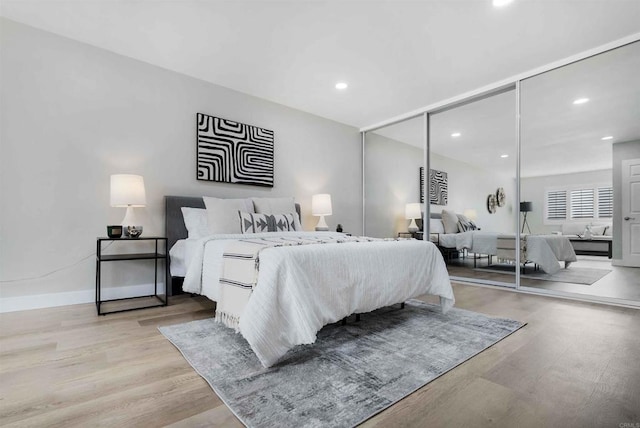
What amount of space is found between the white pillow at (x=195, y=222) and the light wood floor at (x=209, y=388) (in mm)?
1063

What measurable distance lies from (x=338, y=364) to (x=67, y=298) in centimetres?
265

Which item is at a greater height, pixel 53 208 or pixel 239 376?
pixel 53 208

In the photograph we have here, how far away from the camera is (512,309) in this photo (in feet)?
8.95

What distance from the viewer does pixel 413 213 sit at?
15.5 feet

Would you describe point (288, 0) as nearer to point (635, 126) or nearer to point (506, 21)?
point (506, 21)

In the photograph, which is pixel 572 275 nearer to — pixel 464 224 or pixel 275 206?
pixel 464 224

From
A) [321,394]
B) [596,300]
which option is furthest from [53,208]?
[596,300]

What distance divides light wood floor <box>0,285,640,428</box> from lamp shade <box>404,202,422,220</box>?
7.96ft

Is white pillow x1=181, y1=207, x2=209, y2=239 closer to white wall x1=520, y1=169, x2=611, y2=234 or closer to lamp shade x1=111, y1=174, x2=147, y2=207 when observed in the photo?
lamp shade x1=111, y1=174, x2=147, y2=207

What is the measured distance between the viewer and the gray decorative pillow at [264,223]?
323cm

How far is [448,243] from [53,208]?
4493mm

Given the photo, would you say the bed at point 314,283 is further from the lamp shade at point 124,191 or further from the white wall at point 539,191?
the white wall at point 539,191

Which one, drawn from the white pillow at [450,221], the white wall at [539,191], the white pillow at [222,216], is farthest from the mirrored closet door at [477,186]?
the white pillow at [222,216]

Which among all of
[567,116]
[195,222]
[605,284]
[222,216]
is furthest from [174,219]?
[567,116]
